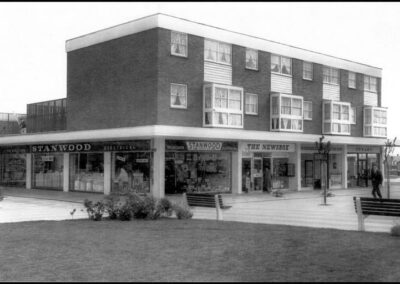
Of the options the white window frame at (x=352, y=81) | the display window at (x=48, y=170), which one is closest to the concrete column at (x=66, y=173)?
the display window at (x=48, y=170)

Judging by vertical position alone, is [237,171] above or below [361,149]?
below

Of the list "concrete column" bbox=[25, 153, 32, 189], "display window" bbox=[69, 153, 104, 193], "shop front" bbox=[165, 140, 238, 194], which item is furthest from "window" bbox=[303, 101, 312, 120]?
"concrete column" bbox=[25, 153, 32, 189]

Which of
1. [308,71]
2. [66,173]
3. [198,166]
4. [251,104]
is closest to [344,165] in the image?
Result: [308,71]

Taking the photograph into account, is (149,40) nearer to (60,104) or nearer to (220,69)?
(220,69)

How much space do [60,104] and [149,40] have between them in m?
10.3

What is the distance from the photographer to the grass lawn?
22.3 feet

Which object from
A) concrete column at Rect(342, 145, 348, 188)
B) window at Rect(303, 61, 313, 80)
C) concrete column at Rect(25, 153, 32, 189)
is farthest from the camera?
concrete column at Rect(342, 145, 348, 188)

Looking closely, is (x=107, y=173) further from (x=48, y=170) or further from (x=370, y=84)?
(x=370, y=84)

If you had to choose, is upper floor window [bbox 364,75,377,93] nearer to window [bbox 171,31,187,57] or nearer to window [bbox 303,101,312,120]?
window [bbox 303,101,312,120]

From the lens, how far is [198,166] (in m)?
28.6

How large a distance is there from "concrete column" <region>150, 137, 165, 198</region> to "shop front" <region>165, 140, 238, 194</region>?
1.42 ft

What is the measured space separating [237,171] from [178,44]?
7.76 meters

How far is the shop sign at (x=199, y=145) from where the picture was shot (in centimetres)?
2662

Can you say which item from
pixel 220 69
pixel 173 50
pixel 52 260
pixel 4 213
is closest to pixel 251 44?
pixel 220 69
